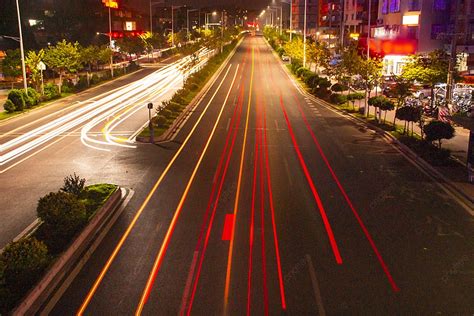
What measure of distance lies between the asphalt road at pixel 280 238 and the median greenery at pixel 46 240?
1115 millimetres

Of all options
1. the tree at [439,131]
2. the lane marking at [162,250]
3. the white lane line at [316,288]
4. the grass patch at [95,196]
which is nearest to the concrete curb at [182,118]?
the lane marking at [162,250]

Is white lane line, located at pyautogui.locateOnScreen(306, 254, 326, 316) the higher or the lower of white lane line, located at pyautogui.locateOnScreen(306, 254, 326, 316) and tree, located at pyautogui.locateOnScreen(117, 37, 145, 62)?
the lower

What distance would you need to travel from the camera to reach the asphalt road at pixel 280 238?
44.4 ft

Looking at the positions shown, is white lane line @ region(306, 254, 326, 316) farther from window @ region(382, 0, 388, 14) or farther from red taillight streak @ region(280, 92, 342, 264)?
window @ region(382, 0, 388, 14)

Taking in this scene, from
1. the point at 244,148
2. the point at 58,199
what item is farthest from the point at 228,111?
the point at 58,199

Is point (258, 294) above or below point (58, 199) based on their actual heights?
below

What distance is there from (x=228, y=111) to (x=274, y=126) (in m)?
8.83

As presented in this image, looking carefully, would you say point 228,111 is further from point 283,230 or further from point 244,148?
point 283,230

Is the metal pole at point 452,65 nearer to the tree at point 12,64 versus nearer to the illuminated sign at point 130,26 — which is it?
the tree at point 12,64

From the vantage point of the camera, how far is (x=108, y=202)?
2016 centimetres

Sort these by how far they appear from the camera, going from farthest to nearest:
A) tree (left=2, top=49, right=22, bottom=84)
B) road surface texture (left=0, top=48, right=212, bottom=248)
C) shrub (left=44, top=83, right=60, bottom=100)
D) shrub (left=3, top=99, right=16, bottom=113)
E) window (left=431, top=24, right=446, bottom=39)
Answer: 1. window (left=431, top=24, right=446, bottom=39)
2. tree (left=2, top=49, right=22, bottom=84)
3. shrub (left=44, top=83, right=60, bottom=100)
4. shrub (left=3, top=99, right=16, bottom=113)
5. road surface texture (left=0, top=48, right=212, bottom=248)

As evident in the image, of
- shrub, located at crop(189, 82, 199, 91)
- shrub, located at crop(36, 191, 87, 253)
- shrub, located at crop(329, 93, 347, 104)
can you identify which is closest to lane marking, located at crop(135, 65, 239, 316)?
shrub, located at crop(36, 191, 87, 253)

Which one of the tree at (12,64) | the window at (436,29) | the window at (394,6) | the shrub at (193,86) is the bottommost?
the shrub at (193,86)

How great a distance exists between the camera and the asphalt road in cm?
1354
